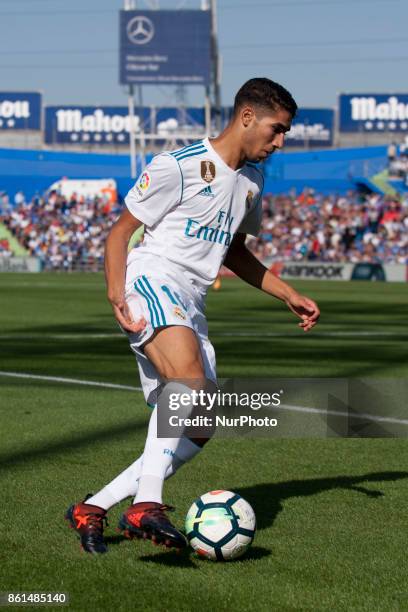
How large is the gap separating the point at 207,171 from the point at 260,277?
0.89m

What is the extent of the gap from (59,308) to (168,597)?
2135cm

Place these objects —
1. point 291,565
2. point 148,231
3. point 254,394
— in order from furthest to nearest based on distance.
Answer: point 254,394
point 148,231
point 291,565

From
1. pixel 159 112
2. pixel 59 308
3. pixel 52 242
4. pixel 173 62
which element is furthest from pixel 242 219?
pixel 159 112

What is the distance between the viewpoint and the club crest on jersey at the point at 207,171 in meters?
5.33

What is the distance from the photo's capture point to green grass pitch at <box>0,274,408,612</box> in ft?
14.8

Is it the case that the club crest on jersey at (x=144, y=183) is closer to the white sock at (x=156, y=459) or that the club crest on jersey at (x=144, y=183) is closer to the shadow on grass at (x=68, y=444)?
the white sock at (x=156, y=459)

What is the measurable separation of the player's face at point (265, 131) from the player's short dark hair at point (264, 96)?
0.10 feet

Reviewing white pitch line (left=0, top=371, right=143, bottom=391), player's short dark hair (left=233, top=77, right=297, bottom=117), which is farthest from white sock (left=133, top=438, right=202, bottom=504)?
white pitch line (left=0, top=371, right=143, bottom=391)

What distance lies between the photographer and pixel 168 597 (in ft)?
14.4

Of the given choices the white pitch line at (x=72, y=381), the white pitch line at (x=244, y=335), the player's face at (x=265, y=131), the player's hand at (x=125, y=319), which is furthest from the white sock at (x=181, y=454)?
the white pitch line at (x=244, y=335)

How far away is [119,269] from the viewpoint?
5148 millimetres

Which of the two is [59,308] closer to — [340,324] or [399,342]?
[340,324]

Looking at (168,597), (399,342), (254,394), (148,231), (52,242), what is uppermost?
(148,231)

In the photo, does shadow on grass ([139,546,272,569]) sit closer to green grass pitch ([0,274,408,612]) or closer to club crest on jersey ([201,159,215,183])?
green grass pitch ([0,274,408,612])
